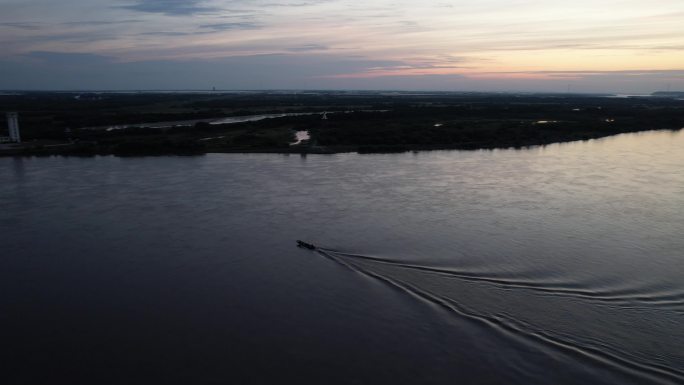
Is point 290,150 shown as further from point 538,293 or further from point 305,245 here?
point 538,293

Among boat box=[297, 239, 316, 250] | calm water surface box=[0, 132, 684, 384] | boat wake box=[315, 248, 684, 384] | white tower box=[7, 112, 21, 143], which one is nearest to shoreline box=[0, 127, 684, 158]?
white tower box=[7, 112, 21, 143]

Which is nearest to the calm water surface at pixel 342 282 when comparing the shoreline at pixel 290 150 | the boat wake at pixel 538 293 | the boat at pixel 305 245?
the boat wake at pixel 538 293

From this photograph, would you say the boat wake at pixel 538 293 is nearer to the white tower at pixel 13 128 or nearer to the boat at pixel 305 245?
the boat at pixel 305 245

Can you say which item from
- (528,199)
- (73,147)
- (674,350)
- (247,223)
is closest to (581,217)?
(528,199)

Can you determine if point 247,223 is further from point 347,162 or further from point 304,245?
point 347,162

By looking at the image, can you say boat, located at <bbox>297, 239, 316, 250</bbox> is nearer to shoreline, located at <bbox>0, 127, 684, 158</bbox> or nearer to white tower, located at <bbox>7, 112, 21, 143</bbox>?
shoreline, located at <bbox>0, 127, 684, 158</bbox>

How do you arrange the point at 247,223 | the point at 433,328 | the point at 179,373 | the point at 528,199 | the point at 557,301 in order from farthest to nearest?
the point at 528,199, the point at 247,223, the point at 557,301, the point at 433,328, the point at 179,373

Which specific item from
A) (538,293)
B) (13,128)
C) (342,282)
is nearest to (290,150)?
(13,128)

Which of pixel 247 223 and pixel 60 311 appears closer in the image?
pixel 60 311
